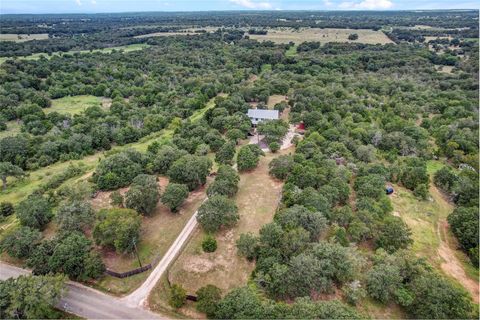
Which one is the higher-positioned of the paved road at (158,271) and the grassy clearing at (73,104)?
the grassy clearing at (73,104)

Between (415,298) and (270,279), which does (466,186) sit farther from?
(270,279)

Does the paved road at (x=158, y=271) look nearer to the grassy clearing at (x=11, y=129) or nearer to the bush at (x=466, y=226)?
the bush at (x=466, y=226)

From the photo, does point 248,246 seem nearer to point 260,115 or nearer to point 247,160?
point 247,160

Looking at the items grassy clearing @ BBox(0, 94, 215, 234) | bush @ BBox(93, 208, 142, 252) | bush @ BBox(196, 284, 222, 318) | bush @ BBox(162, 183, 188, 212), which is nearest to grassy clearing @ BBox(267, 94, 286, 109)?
grassy clearing @ BBox(0, 94, 215, 234)

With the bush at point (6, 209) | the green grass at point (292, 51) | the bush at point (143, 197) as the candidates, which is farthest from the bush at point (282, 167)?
the green grass at point (292, 51)

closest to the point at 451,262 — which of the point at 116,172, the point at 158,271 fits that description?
the point at 158,271

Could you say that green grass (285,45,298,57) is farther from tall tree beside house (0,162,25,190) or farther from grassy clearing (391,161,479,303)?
tall tree beside house (0,162,25,190)
